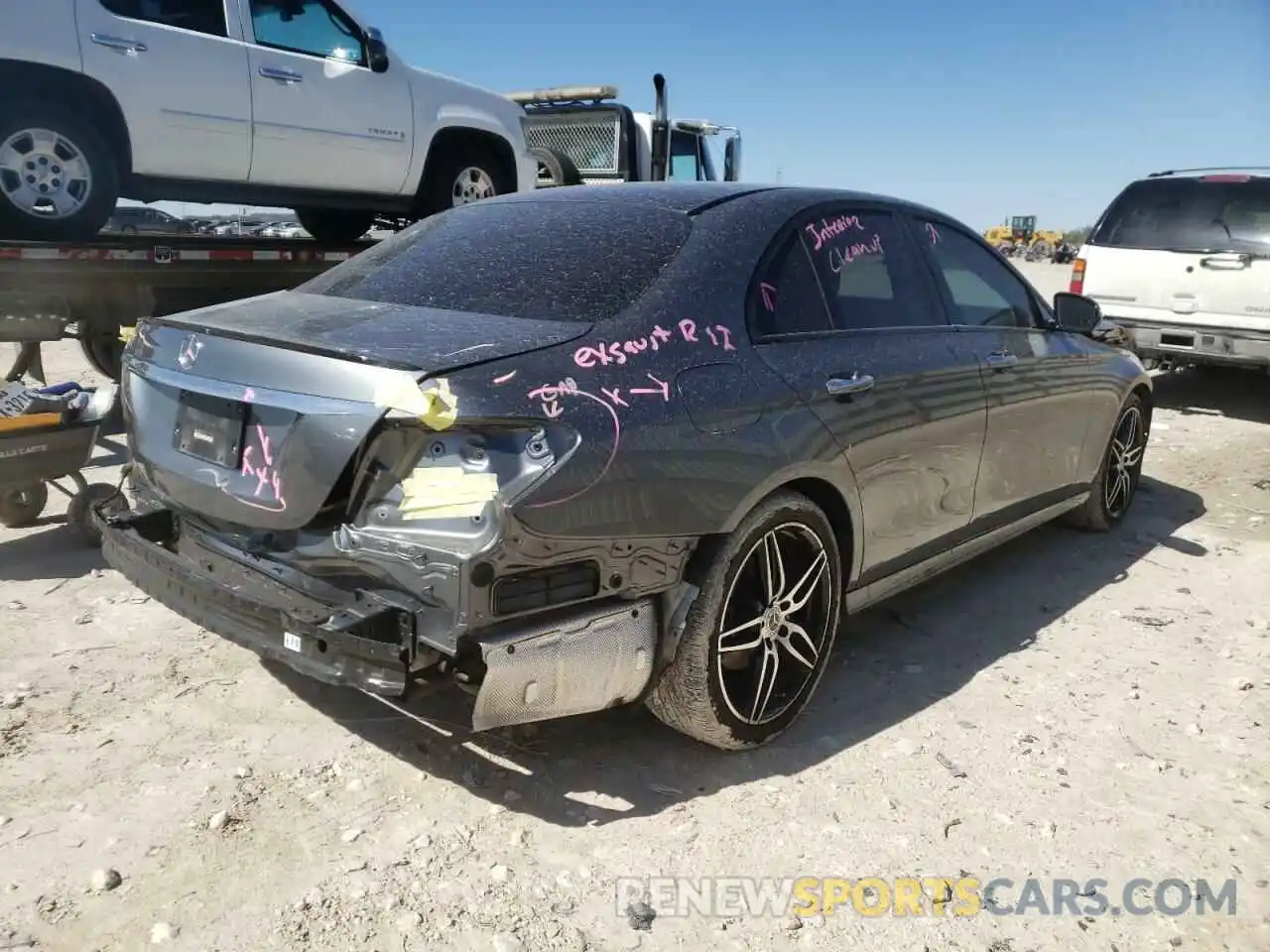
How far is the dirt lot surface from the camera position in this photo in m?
2.40

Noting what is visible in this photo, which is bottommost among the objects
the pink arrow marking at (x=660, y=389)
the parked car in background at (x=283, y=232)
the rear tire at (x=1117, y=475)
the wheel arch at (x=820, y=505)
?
the rear tire at (x=1117, y=475)

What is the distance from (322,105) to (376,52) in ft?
1.84

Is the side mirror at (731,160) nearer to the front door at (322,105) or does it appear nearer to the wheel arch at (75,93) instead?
the front door at (322,105)

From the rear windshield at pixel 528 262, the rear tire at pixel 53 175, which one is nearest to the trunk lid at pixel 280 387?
the rear windshield at pixel 528 262

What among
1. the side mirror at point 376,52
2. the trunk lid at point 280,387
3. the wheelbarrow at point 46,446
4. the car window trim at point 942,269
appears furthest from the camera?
the side mirror at point 376,52

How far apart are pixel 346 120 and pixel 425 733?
493 cm

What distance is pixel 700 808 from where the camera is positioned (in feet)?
9.37

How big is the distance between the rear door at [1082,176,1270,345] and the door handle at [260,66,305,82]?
6482mm

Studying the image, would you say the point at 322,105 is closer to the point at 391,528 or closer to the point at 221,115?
the point at 221,115

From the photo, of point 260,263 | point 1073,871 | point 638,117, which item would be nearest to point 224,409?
point 1073,871

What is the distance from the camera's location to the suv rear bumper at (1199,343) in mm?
7926

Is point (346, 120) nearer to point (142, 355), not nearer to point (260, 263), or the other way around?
point (260, 263)

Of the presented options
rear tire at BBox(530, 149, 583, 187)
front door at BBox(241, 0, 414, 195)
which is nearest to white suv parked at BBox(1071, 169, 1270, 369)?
rear tire at BBox(530, 149, 583, 187)

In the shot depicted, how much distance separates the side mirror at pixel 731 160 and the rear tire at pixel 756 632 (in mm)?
9321
